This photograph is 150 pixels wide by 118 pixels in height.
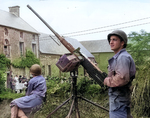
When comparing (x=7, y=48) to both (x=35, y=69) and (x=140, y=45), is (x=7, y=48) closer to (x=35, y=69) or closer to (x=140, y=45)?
(x=140, y=45)

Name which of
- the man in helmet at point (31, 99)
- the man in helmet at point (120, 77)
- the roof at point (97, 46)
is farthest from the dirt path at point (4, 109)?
the roof at point (97, 46)

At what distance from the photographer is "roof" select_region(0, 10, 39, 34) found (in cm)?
1763

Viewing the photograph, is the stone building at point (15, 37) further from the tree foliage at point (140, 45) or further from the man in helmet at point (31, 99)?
the man in helmet at point (31, 99)

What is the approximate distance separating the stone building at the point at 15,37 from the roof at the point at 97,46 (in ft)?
38.7

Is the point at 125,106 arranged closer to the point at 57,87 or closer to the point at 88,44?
the point at 57,87

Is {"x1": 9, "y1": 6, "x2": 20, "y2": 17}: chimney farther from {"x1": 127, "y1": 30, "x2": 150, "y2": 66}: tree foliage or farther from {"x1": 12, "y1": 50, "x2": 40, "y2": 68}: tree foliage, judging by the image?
{"x1": 127, "y1": 30, "x2": 150, "y2": 66}: tree foliage

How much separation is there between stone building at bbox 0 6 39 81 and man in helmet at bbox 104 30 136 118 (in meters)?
15.3

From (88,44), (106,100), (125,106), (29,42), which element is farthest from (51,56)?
(125,106)

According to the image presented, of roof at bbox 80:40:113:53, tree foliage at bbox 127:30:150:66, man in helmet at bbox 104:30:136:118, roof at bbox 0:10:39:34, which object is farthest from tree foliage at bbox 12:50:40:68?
man in helmet at bbox 104:30:136:118

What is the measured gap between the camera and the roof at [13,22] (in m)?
17.6

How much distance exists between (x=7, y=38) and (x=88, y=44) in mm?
18353

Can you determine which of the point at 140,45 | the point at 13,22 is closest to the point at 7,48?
the point at 13,22

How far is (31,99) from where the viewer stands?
391cm

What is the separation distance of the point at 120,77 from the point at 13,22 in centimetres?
1782
